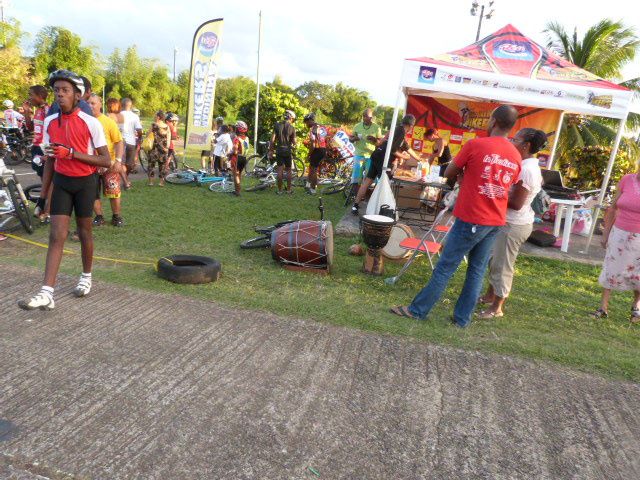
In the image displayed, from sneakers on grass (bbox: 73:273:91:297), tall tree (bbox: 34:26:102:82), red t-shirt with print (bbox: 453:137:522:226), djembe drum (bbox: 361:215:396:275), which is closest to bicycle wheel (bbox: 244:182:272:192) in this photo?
djembe drum (bbox: 361:215:396:275)

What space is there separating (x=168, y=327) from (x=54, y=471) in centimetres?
156

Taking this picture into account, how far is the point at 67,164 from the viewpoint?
3730 mm

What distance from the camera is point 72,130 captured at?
3.74m

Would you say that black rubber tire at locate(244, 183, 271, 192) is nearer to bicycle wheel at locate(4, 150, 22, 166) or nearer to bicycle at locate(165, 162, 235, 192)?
bicycle at locate(165, 162, 235, 192)

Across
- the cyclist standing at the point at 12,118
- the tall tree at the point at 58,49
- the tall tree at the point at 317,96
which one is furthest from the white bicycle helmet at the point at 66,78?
the tall tree at the point at 317,96

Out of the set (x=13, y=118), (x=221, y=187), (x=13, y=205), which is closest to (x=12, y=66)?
(x=13, y=118)

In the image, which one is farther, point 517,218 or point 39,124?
point 39,124

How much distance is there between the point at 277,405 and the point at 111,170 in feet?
15.1

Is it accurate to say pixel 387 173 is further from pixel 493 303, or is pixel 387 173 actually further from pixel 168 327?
pixel 168 327

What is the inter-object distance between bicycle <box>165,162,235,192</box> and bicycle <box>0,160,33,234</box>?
4.89m

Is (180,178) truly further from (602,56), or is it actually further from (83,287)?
(602,56)

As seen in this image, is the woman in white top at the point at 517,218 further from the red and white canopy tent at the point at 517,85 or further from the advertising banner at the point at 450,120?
the advertising banner at the point at 450,120

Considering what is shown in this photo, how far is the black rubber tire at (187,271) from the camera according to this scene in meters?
4.53

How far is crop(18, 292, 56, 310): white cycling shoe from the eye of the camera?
11.7 ft
